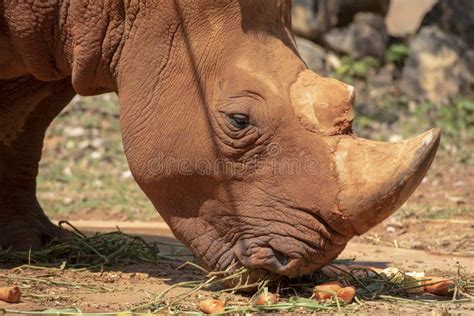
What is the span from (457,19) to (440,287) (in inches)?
365

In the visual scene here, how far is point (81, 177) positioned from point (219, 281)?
607cm

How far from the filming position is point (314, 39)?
14281 mm

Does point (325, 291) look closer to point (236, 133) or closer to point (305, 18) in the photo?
point (236, 133)

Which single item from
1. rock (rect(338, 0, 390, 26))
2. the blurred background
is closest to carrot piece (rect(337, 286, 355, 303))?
the blurred background

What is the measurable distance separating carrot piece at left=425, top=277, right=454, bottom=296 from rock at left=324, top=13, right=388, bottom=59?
8.92 m

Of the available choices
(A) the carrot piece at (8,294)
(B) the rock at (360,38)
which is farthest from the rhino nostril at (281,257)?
(B) the rock at (360,38)

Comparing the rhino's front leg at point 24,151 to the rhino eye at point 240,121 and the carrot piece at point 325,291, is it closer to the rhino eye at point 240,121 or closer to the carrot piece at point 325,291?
the rhino eye at point 240,121

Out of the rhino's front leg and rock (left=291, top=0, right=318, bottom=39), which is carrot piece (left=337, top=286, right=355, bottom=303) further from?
rock (left=291, top=0, right=318, bottom=39)

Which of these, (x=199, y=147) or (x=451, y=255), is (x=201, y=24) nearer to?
(x=199, y=147)

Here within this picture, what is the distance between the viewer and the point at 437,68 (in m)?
13.8

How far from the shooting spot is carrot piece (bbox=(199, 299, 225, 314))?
4.83 metres

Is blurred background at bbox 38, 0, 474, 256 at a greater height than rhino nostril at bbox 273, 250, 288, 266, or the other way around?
rhino nostril at bbox 273, 250, 288, 266

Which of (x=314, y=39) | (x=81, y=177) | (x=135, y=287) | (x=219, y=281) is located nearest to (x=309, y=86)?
(x=219, y=281)

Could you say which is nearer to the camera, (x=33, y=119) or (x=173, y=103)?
(x=173, y=103)
